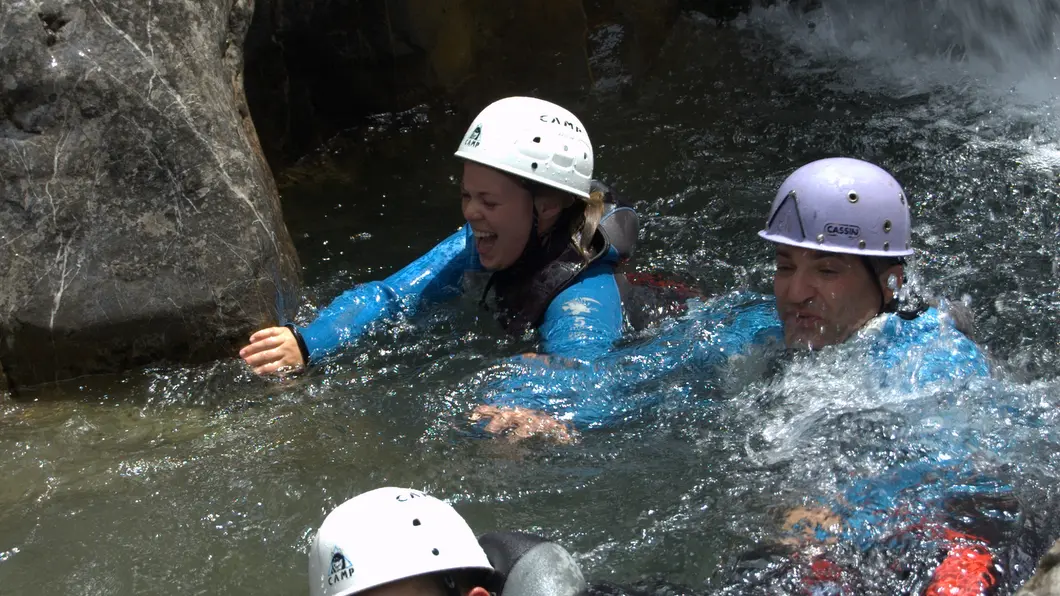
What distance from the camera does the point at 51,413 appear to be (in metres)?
4.75

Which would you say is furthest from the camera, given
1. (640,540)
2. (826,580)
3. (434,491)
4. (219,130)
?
(219,130)

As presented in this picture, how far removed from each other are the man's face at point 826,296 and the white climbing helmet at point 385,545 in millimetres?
1778

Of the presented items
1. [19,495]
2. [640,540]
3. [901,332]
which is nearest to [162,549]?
[19,495]

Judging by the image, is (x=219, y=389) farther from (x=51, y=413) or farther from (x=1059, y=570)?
(x=1059, y=570)

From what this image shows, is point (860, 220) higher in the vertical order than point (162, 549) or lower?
higher

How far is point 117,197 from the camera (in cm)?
491

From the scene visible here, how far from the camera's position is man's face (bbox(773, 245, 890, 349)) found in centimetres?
422

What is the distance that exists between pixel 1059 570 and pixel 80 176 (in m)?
3.99

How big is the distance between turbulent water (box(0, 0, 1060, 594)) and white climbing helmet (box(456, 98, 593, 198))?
2.50 feet

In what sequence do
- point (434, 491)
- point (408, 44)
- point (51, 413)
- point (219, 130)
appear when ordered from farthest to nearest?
point (408, 44) < point (219, 130) < point (51, 413) < point (434, 491)

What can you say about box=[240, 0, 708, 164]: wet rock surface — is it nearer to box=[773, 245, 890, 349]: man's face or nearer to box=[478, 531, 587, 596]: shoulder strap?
box=[773, 245, 890, 349]: man's face

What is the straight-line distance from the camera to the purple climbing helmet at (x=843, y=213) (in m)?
4.22

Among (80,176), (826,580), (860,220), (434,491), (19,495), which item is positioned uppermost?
(80,176)

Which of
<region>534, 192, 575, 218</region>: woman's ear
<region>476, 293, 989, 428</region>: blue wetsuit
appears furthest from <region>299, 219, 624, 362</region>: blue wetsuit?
<region>534, 192, 575, 218</region>: woman's ear
